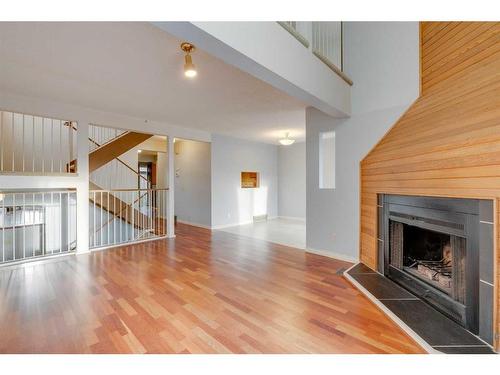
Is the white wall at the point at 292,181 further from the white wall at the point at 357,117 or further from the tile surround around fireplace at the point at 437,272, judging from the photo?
the tile surround around fireplace at the point at 437,272

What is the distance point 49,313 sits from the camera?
210 cm

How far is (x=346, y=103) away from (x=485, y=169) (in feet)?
6.76

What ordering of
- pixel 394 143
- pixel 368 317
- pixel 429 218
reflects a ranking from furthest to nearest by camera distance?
pixel 394 143, pixel 429 218, pixel 368 317

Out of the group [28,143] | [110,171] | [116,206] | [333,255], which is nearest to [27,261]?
[116,206]

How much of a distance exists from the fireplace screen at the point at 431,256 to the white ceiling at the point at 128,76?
2468 mm

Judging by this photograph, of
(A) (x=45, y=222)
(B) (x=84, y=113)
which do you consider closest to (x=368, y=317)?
(B) (x=84, y=113)

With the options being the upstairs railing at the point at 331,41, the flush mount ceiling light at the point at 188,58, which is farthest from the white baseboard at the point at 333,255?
the flush mount ceiling light at the point at 188,58

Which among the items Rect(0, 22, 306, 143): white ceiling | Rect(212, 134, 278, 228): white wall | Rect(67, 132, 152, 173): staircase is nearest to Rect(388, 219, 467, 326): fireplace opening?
Rect(0, 22, 306, 143): white ceiling

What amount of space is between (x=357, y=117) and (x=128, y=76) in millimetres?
3144

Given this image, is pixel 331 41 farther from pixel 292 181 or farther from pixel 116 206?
pixel 116 206

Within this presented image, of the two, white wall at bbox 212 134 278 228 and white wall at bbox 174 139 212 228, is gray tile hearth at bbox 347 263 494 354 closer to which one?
white wall at bbox 212 134 278 228

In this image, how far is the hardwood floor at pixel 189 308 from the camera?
168cm

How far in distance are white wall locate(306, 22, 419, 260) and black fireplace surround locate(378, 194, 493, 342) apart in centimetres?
67
